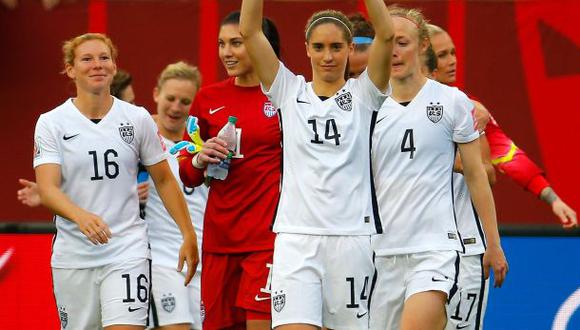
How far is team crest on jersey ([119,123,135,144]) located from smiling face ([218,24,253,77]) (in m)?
0.68

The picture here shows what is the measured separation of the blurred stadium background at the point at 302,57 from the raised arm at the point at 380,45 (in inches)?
177

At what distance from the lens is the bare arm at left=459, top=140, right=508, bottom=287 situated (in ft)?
30.7

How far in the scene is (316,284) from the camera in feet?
27.6

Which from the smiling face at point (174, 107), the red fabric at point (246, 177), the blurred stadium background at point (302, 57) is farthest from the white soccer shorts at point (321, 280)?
the blurred stadium background at point (302, 57)

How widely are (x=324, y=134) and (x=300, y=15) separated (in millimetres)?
5122

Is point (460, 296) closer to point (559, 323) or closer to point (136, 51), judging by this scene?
point (559, 323)

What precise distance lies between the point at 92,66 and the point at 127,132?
1.49 feet

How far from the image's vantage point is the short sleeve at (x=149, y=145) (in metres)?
9.54

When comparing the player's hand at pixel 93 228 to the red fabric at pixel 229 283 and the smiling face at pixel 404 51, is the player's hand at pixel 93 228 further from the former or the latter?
the smiling face at pixel 404 51

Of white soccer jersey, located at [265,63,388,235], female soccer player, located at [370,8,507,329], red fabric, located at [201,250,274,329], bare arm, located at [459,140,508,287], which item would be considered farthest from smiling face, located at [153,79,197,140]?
white soccer jersey, located at [265,63,388,235]

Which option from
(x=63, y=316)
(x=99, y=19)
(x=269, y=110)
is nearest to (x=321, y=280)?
(x=269, y=110)

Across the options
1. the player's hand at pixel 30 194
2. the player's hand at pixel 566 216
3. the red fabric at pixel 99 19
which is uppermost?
the red fabric at pixel 99 19

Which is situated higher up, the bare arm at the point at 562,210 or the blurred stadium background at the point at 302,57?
the blurred stadium background at the point at 302,57

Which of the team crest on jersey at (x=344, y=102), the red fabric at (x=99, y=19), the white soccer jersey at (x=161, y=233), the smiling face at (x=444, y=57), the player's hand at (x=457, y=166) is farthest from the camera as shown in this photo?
the red fabric at (x=99, y=19)
